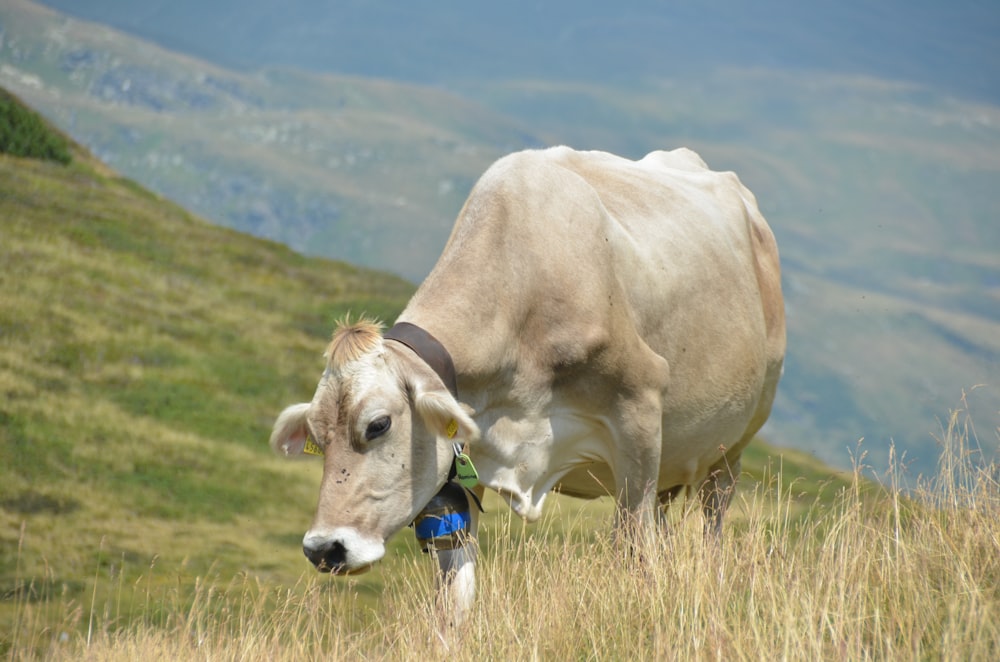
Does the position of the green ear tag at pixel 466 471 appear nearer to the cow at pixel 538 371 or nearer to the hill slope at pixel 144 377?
the cow at pixel 538 371

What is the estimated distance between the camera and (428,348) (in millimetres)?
7266

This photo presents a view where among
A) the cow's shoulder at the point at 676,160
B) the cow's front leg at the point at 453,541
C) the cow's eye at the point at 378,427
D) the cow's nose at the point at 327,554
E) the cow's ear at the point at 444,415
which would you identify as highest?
the cow's shoulder at the point at 676,160

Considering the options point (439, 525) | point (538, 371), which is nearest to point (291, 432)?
point (439, 525)

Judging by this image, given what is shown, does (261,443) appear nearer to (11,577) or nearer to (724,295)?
(11,577)

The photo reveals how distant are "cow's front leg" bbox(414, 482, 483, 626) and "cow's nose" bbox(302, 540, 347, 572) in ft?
3.40

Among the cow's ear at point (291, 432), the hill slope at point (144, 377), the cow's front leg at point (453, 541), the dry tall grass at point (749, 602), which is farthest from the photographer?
the hill slope at point (144, 377)

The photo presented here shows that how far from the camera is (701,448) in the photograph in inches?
392

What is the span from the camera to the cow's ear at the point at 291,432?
7074 millimetres

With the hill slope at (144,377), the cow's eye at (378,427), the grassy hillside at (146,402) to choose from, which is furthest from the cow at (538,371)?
the hill slope at (144,377)

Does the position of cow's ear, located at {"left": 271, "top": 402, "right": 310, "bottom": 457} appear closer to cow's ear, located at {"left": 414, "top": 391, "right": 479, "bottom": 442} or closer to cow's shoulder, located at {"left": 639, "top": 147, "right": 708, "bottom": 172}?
cow's ear, located at {"left": 414, "top": 391, "right": 479, "bottom": 442}

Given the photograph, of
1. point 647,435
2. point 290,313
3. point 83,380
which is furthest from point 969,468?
point 290,313

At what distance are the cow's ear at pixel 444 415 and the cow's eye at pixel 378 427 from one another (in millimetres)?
203

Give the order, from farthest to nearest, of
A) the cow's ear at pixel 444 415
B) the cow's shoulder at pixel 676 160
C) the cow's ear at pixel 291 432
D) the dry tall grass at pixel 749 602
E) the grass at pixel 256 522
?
the cow's shoulder at pixel 676 160 < the cow's ear at pixel 291 432 < the cow's ear at pixel 444 415 < the grass at pixel 256 522 < the dry tall grass at pixel 749 602

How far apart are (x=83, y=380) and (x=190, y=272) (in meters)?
11.5
